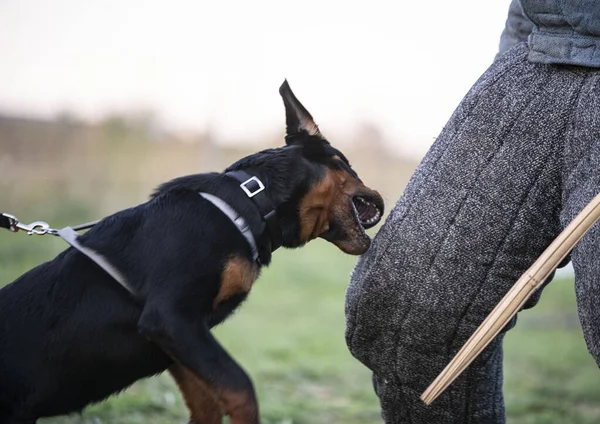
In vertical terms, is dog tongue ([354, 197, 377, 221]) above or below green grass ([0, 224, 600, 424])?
above

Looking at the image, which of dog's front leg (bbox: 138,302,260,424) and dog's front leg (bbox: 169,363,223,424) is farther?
dog's front leg (bbox: 169,363,223,424)

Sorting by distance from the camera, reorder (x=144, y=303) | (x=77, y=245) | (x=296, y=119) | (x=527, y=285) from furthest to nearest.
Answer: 1. (x=296, y=119)
2. (x=77, y=245)
3. (x=144, y=303)
4. (x=527, y=285)

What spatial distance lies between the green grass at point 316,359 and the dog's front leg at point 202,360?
1563mm

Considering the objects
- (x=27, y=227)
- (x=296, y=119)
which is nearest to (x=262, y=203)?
(x=296, y=119)

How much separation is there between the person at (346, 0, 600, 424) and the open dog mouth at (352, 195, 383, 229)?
13.9 inches

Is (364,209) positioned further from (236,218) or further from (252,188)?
(236,218)

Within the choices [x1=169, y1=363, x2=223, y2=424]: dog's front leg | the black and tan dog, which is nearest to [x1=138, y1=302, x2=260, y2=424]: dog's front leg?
the black and tan dog

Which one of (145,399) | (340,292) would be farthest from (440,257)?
(340,292)

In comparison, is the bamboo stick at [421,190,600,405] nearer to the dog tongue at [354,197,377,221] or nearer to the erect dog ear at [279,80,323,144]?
the dog tongue at [354,197,377,221]

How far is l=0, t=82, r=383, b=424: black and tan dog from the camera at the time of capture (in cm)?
270

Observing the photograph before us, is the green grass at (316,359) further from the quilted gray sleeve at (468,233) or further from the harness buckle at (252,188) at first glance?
the quilted gray sleeve at (468,233)

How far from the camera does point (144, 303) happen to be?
110 inches

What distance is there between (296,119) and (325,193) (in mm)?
335

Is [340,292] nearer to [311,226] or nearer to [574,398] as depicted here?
[574,398]
